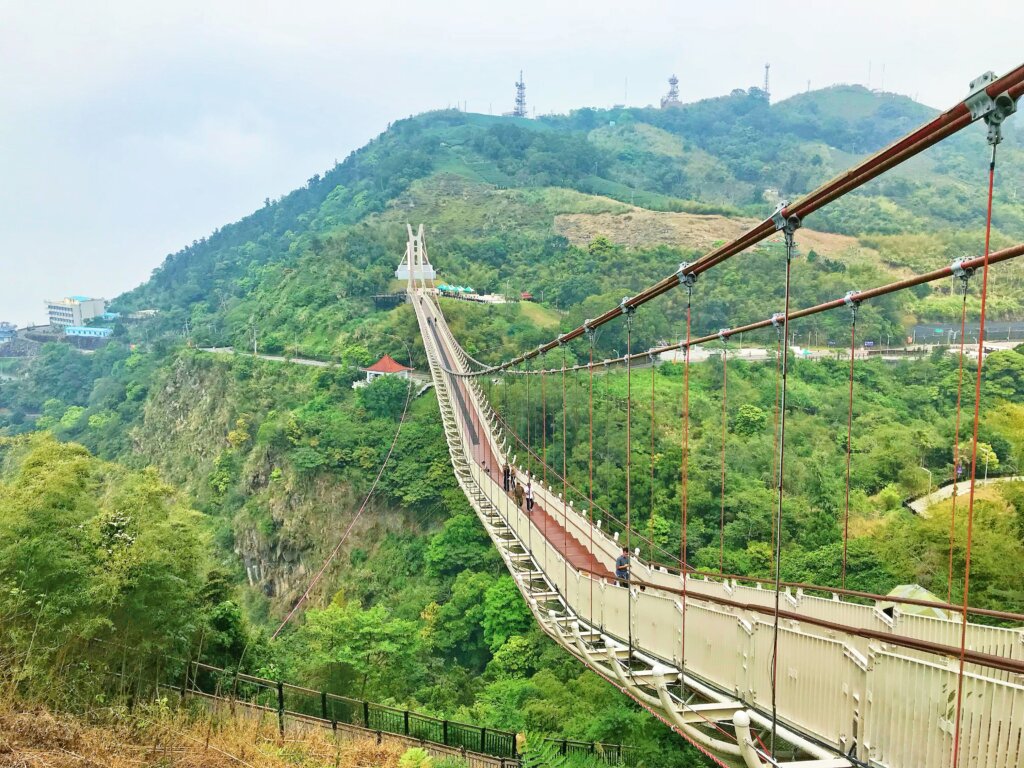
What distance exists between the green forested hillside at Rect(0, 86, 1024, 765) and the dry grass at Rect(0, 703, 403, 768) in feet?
3.44

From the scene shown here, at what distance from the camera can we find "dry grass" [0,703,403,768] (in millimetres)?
5453

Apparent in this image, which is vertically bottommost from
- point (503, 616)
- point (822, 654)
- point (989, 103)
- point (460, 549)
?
point (503, 616)

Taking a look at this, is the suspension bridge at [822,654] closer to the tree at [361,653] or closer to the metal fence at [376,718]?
the metal fence at [376,718]

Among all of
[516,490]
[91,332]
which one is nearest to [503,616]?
[516,490]

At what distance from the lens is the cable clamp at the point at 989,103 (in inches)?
86.5

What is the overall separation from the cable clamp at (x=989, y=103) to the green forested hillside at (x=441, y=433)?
7.63m

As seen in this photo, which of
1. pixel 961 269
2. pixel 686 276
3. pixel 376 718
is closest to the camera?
pixel 961 269

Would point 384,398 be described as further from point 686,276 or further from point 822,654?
point 822,654

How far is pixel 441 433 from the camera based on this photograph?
80.8ft

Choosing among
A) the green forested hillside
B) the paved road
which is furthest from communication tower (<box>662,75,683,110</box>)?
the paved road

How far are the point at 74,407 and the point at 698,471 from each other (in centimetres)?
4783

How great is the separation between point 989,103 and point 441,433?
22.9 meters

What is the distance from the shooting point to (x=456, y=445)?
17391 mm

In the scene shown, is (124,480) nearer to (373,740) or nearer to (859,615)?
(373,740)
